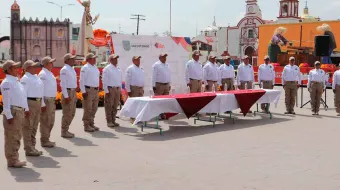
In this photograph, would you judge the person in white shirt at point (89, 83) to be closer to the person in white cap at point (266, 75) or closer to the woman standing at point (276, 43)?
the person in white cap at point (266, 75)

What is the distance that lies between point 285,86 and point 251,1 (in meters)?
60.4

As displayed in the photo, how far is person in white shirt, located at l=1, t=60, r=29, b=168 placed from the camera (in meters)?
6.27

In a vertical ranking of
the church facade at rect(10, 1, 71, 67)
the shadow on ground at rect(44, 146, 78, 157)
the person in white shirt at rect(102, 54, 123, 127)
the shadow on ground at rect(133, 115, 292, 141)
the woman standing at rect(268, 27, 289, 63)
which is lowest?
the shadow on ground at rect(44, 146, 78, 157)

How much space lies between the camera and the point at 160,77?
37.8 ft

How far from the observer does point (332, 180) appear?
5.93m

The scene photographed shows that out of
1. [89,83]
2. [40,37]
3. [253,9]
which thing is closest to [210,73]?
[89,83]

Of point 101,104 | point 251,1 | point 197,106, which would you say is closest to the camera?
point 197,106

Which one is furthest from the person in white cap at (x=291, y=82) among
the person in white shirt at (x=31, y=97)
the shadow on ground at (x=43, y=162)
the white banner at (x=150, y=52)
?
the shadow on ground at (x=43, y=162)

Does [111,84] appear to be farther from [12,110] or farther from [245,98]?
[12,110]

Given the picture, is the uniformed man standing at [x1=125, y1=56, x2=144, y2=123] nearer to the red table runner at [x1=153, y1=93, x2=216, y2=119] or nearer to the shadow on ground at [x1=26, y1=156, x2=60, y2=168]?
the red table runner at [x1=153, y1=93, x2=216, y2=119]

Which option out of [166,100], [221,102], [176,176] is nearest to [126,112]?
[166,100]

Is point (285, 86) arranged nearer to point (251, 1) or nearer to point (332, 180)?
point (332, 180)

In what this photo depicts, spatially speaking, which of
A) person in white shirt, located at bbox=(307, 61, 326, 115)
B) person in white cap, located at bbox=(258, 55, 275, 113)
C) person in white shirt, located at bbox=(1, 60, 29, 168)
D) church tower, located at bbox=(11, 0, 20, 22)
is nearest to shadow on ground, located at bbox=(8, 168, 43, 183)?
person in white shirt, located at bbox=(1, 60, 29, 168)

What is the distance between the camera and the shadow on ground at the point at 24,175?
19.0ft
